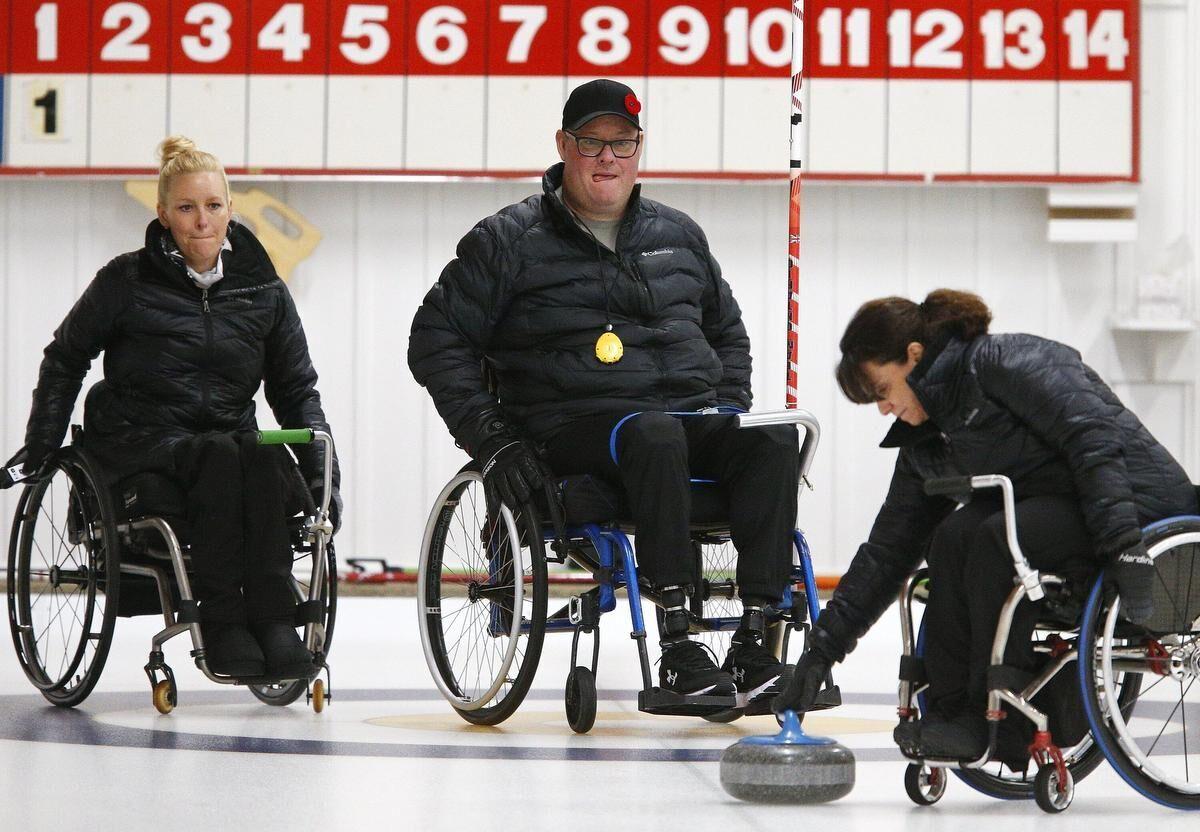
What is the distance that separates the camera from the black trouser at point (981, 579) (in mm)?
2209

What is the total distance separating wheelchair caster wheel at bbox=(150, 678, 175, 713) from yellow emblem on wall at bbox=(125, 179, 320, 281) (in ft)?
10.6

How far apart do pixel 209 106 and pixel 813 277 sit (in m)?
2.13

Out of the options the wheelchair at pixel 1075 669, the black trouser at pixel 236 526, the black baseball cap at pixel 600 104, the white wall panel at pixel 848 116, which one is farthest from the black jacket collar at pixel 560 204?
the white wall panel at pixel 848 116

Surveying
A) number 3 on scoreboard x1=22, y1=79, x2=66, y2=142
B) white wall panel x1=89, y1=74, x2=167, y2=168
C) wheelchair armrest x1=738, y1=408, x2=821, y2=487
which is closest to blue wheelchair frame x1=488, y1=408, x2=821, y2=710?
wheelchair armrest x1=738, y1=408, x2=821, y2=487

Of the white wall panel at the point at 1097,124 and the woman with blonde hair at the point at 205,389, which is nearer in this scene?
the woman with blonde hair at the point at 205,389

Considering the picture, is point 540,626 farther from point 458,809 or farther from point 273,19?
point 273,19

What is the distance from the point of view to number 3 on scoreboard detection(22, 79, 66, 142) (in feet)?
20.1

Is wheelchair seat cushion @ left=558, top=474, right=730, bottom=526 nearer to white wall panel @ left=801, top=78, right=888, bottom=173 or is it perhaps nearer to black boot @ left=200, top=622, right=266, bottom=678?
black boot @ left=200, top=622, right=266, bottom=678

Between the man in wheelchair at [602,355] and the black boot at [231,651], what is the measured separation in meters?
0.49

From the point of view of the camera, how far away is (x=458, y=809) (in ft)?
7.21

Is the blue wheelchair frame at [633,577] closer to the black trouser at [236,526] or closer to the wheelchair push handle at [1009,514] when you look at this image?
the black trouser at [236,526]

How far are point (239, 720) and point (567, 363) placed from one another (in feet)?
2.75

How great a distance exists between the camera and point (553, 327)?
3131 mm

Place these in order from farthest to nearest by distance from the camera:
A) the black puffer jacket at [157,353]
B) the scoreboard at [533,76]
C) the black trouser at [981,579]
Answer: the scoreboard at [533,76], the black puffer jacket at [157,353], the black trouser at [981,579]
